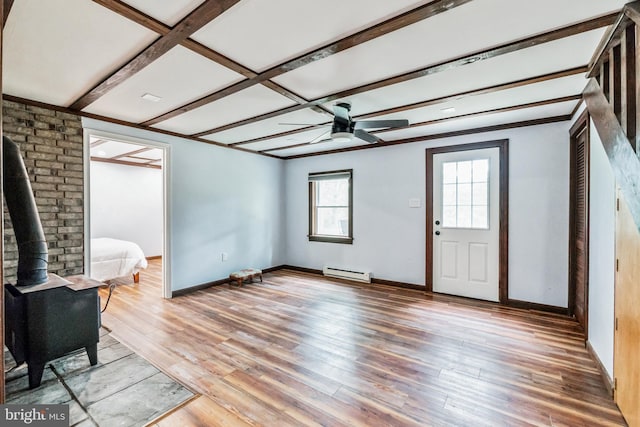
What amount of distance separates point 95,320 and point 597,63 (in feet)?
14.0

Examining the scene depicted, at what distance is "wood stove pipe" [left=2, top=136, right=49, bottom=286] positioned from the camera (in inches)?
83.7

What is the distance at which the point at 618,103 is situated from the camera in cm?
189

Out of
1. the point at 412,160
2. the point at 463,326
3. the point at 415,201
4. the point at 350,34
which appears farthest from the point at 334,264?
the point at 350,34

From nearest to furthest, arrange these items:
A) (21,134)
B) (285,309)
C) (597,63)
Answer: (597,63) < (21,134) < (285,309)

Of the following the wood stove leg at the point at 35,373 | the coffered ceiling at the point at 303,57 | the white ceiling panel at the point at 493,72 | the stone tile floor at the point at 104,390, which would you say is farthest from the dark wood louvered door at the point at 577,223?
the wood stove leg at the point at 35,373

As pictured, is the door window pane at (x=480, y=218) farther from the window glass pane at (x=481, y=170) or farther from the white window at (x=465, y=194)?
the window glass pane at (x=481, y=170)

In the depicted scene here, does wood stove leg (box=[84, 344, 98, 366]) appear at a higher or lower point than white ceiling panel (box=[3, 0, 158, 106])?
lower

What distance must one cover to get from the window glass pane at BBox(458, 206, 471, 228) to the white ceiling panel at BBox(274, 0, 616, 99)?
236 cm

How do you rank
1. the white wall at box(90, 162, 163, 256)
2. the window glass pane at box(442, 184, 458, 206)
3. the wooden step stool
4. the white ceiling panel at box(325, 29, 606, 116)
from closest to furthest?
the white ceiling panel at box(325, 29, 606, 116), the window glass pane at box(442, 184, 458, 206), the wooden step stool, the white wall at box(90, 162, 163, 256)

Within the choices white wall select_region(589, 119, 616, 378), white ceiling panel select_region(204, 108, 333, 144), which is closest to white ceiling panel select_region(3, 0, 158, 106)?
white ceiling panel select_region(204, 108, 333, 144)

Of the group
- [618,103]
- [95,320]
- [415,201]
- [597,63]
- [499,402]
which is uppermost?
[597,63]

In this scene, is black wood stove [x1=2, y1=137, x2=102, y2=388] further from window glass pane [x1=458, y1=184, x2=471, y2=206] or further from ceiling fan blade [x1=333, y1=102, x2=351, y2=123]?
window glass pane [x1=458, y1=184, x2=471, y2=206]

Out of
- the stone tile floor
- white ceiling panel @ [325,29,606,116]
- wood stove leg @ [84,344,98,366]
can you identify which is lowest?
the stone tile floor

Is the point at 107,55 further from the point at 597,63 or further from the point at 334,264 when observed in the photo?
the point at 334,264
